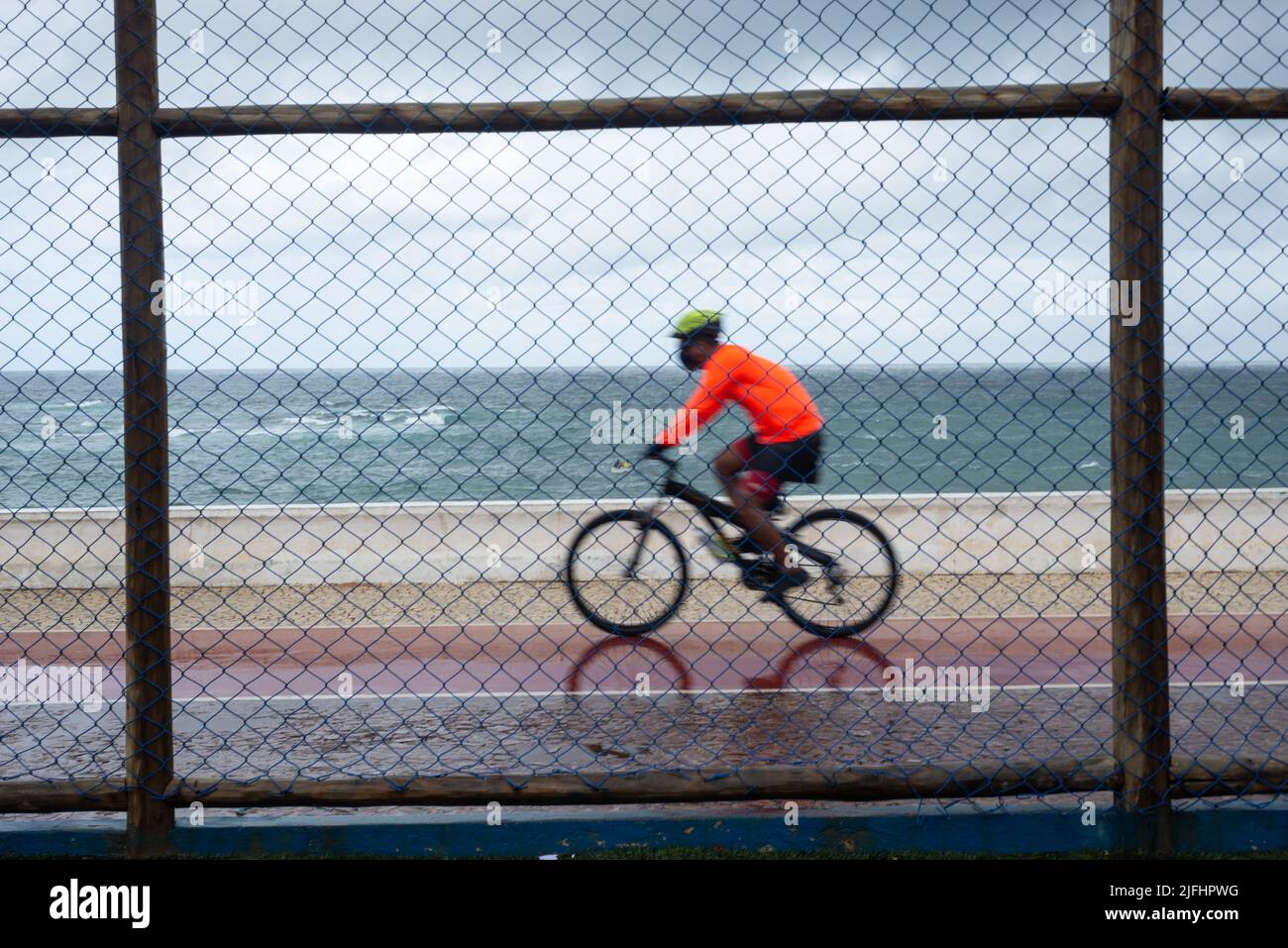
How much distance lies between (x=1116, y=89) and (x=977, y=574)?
8050 millimetres

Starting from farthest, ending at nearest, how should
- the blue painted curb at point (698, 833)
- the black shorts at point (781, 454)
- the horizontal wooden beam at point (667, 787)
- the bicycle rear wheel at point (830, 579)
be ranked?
the bicycle rear wheel at point (830, 579)
the black shorts at point (781, 454)
the blue painted curb at point (698, 833)
the horizontal wooden beam at point (667, 787)

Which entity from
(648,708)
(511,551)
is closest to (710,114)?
(648,708)

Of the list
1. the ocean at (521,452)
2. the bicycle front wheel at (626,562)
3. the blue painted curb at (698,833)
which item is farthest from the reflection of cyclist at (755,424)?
the ocean at (521,452)

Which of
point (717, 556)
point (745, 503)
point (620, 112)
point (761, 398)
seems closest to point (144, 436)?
point (620, 112)

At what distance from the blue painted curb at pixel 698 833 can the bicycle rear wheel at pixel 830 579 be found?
161 inches

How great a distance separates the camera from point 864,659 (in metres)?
7.75

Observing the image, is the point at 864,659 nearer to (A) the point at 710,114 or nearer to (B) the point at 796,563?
(B) the point at 796,563

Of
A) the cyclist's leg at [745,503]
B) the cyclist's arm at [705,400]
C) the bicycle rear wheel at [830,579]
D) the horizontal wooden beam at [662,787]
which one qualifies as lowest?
the horizontal wooden beam at [662,787]

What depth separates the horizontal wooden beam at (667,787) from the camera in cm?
354

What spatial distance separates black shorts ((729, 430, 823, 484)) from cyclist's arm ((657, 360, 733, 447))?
427 millimetres

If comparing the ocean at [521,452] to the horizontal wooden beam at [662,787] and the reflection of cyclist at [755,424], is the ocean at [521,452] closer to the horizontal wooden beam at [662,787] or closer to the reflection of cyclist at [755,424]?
the reflection of cyclist at [755,424]

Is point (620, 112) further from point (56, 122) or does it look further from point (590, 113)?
point (56, 122)

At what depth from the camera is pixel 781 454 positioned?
25.4ft

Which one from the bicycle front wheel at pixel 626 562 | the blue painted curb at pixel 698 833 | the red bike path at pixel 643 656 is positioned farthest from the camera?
the bicycle front wheel at pixel 626 562
